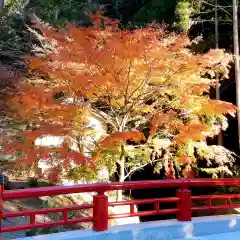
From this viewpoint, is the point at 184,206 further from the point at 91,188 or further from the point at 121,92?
the point at 121,92

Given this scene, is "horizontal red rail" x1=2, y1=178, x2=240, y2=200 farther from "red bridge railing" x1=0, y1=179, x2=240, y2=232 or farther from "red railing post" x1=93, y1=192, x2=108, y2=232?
"red railing post" x1=93, y1=192, x2=108, y2=232

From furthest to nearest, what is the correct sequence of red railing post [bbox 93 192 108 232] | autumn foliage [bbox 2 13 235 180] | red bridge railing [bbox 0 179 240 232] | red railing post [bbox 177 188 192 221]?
autumn foliage [bbox 2 13 235 180], red railing post [bbox 177 188 192 221], red railing post [bbox 93 192 108 232], red bridge railing [bbox 0 179 240 232]

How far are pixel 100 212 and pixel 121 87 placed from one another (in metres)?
4.95

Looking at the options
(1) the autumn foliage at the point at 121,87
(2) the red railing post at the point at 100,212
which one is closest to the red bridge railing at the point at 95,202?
(2) the red railing post at the point at 100,212

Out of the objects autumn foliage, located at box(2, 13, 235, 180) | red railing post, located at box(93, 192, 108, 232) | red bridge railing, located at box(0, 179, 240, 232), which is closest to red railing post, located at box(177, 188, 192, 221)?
red bridge railing, located at box(0, 179, 240, 232)

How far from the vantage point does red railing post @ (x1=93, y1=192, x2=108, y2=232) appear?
16.2 ft

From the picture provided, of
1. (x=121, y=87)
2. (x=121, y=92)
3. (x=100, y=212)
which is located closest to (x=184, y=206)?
(x=100, y=212)

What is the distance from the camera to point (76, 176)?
998 cm

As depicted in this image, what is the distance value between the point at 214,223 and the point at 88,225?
5826mm

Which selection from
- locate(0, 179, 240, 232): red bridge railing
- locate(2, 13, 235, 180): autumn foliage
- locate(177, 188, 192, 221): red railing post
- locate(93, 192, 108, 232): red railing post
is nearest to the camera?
locate(0, 179, 240, 232): red bridge railing

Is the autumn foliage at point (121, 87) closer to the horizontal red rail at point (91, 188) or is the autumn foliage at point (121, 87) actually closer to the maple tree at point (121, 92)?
the maple tree at point (121, 92)

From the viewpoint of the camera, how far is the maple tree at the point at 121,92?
8.79m

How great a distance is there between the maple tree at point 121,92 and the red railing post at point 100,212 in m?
3.35

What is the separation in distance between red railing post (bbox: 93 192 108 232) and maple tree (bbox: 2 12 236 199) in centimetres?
335
